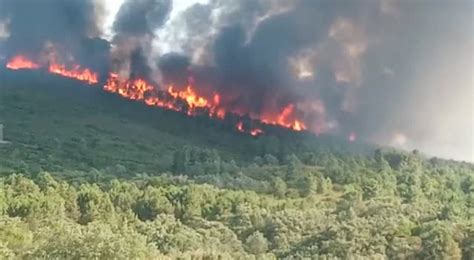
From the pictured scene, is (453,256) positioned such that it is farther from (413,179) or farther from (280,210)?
(413,179)

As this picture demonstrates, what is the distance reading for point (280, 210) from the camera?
58.4m

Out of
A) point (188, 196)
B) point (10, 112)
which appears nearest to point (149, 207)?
point (188, 196)

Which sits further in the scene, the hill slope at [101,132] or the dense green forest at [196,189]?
the hill slope at [101,132]

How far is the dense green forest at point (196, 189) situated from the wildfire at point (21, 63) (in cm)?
277

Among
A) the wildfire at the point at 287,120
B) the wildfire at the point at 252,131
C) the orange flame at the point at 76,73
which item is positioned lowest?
the wildfire at the point at 252,131

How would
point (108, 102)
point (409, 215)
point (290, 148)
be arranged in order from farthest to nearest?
point (108, 102)
point (290, 148)
point (409, 215)

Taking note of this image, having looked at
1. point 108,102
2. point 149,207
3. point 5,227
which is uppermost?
point 108,102

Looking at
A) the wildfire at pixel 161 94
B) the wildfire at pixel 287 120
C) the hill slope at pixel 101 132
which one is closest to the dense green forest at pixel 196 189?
the hill slope at pixel 101 132

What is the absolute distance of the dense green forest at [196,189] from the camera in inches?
1606

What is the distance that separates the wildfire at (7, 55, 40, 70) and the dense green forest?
9.09 ft

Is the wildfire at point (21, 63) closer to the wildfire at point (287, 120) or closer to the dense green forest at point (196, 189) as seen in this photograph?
the dense green forest at point (196, 189)

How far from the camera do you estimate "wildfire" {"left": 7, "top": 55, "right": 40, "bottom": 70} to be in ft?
370

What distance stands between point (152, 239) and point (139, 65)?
7357 cm

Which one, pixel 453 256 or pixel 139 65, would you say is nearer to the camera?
pixel 453 256
